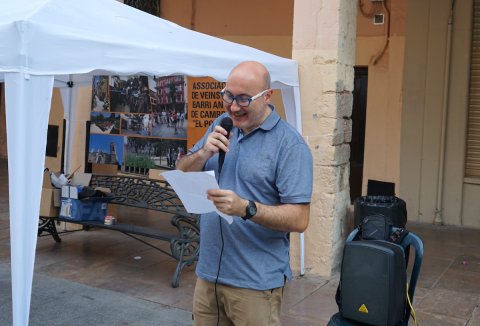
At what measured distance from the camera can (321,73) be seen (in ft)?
20.1

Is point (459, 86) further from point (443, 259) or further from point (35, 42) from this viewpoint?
point (35, 42)

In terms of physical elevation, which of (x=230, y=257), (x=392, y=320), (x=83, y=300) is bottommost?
(x=83, y=300)

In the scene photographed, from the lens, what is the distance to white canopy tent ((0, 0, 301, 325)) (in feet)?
11.9

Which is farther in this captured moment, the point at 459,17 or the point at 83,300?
the point at 459,17

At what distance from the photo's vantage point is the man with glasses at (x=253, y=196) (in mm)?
2529

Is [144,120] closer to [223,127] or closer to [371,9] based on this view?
[371,9]

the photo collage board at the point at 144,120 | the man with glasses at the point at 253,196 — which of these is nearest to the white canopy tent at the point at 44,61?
the man with glasses at the point at 253,196

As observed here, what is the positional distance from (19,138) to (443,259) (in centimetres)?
520

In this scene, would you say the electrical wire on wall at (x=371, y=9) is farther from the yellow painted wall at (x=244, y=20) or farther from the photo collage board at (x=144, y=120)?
the photo collage board at (x=144, y=120)

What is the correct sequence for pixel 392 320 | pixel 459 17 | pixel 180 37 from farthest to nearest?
pixel 459 17
pixel 180 37
pixel 392 320

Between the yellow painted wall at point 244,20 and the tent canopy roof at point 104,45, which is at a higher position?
the yellow painted wall at point 244,20

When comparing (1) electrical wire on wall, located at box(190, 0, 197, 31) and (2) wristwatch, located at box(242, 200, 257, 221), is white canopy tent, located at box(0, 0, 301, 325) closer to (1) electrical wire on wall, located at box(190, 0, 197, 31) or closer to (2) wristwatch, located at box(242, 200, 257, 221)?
(2) wristwatch, located at box(242, 200, 257, 221)

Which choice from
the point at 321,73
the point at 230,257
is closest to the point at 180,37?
the point at 321,73

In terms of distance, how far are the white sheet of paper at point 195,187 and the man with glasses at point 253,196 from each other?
137 mm
